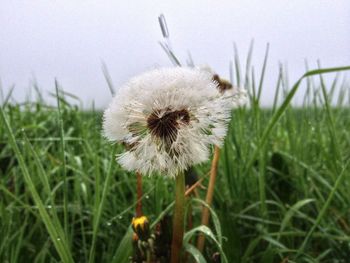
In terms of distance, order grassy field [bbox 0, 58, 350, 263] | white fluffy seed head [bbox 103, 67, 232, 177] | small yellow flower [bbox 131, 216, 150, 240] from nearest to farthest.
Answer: white fluffy seed head [bbox 103, 67, 232, 177] → small yellow flower [bbox 131, 216, 150, 240] → grassy field [bbox 0, 58, 350, 263]

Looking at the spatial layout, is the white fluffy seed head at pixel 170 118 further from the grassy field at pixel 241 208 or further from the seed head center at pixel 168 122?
the grassy field at pixel 241 208

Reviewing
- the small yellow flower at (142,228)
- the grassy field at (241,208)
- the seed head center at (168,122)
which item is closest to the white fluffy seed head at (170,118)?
the seed head center at (168,122)

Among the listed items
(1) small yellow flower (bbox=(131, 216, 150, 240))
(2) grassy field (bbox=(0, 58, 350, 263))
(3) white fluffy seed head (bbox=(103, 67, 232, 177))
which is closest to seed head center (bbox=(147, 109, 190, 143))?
(3) white fluffy seed head (bbox=(103, 67, 232, 177))

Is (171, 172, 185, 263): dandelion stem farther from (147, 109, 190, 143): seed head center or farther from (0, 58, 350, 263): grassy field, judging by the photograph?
(0, 58, 350, 263): grassy field

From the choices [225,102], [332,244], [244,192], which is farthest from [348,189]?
[225,102]

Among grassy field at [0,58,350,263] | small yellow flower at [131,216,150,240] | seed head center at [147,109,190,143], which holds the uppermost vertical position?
seed head center at [147,109,190,143]

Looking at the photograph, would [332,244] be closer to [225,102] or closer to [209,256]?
[209,256]
